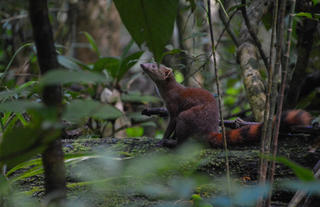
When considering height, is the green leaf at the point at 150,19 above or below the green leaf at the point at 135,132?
above

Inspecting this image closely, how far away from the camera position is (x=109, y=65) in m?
4.84

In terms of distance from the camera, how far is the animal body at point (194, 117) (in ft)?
8.73

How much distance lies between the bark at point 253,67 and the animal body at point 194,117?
0.40 metres

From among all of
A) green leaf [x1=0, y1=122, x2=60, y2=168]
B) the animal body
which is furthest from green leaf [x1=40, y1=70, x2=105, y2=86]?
the animal body

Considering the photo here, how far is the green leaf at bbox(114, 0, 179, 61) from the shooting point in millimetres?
1675

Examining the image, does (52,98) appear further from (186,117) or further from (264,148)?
(186,117)

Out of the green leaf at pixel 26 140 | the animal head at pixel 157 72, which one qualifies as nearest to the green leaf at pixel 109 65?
the animal head at pixel 157 72

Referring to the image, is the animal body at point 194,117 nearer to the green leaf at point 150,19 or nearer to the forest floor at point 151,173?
the forest floor at point 151,173

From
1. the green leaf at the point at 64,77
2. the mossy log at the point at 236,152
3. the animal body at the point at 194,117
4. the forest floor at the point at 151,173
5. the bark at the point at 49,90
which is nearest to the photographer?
the green leaf at the point at 64,77

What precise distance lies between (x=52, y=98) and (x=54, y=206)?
30 cm

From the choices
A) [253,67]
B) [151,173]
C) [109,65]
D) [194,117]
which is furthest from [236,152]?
[109,65]

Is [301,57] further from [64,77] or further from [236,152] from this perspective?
[64,77]

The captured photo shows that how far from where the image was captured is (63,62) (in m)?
4.41

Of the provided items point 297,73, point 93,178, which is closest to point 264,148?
point 93,178
